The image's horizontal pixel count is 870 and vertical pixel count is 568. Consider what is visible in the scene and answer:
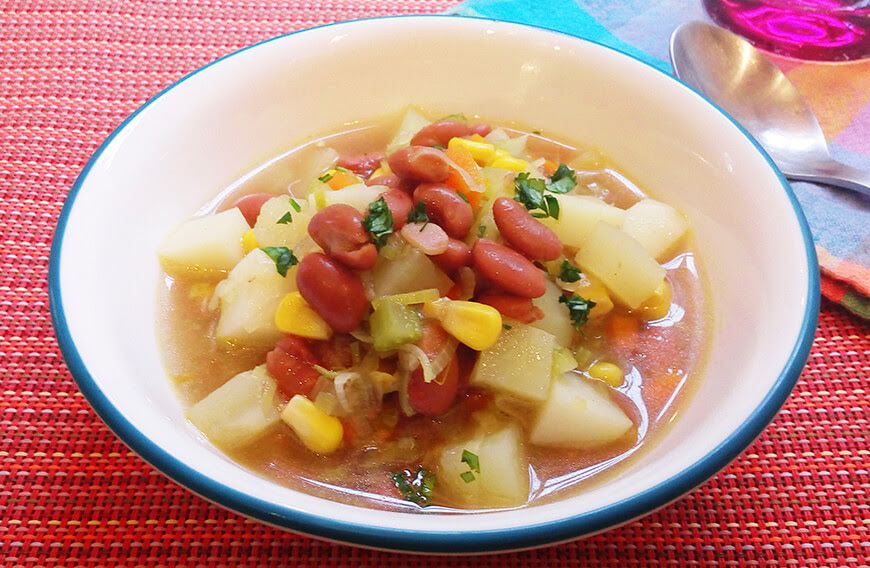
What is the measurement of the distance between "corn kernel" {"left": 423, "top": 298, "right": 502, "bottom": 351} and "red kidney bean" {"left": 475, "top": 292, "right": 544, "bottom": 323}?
0.08ft

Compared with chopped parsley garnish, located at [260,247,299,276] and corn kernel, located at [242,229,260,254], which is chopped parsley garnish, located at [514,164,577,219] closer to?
chopped parsley garnish, located at [260,247,299,276]

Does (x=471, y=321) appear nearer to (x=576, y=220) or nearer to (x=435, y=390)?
(x=435, y=390)

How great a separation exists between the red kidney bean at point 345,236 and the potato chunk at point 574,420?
1.83 feet

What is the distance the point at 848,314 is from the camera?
2250mm

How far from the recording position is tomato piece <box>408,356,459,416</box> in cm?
173

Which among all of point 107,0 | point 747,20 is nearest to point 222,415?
point 107,0

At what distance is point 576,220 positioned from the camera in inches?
83.0

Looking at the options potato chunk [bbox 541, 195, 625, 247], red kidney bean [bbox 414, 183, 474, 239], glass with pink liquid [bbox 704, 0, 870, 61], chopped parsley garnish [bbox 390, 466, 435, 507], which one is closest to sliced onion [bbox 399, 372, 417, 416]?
chopped parsley garnish [bbox 390, 466, 435, 507]

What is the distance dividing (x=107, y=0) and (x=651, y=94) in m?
2.50

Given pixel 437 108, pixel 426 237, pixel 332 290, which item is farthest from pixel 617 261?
pixel 437 108

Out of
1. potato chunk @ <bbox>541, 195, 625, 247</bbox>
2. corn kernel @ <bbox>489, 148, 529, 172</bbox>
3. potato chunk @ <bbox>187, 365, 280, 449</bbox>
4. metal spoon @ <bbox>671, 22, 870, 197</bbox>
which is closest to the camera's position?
potato chunk @ <bbox>187, 365, 280, 449</bbox>

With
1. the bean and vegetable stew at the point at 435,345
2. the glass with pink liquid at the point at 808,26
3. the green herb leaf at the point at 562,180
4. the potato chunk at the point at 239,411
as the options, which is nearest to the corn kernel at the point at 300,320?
the bean and vegetable stew at the point at 435,345

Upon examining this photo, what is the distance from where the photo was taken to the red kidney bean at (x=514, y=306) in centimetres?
174

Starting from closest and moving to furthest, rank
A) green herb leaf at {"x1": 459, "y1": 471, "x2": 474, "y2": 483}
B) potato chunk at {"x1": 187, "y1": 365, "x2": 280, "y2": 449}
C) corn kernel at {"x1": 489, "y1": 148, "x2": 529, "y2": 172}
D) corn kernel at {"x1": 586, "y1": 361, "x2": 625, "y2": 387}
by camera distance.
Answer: green herb leaf at {"x1": 459, "y1": 471, "x2": 474, "y2": 483} < potato chunk at {"x1": 187, "y1": 365, "x2": 280, "y2": 449} < corn kernel at {"x1": 586, "y1": 361, "x2": 625, "y2": 387} < corn kernel at {"x1": 489, "y1": 148, "x2": 529, "y2": 172}
